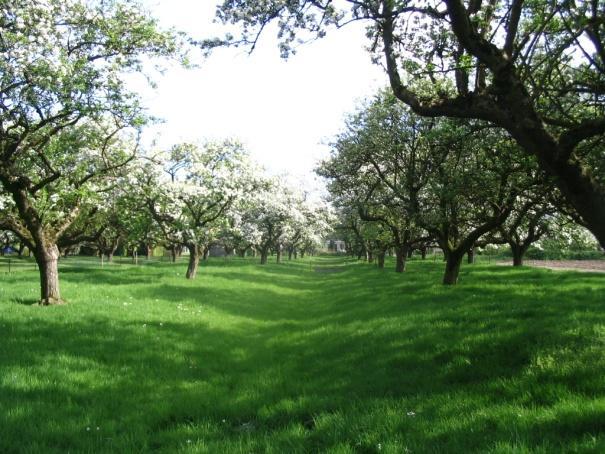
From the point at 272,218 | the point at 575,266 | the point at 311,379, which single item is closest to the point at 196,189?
the point at 311,379

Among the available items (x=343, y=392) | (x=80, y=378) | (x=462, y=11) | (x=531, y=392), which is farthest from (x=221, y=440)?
(x=462, y=11)

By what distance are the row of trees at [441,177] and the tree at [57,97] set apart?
9088mm

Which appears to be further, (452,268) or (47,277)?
(452,268)

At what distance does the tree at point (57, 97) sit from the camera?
504 inches

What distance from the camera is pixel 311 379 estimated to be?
33.0 ft

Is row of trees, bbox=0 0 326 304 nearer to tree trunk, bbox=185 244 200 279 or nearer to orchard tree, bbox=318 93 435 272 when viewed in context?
tree trunk, bbox=185 244 200 279

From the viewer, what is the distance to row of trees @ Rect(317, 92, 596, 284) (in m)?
17.5

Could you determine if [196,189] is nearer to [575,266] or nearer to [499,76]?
[499,76]

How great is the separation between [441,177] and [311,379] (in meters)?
13.2

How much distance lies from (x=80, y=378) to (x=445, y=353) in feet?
24.1

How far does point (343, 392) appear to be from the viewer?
29.4 ft

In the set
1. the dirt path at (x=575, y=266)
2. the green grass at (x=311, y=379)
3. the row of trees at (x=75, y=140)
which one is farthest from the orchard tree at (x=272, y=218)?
the green grass at (x=311, y=379)

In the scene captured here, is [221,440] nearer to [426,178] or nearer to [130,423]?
[130,423]

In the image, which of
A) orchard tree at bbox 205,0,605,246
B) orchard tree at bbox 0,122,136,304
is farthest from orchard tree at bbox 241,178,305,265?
orchard tree at bbox 205,0,605,246
